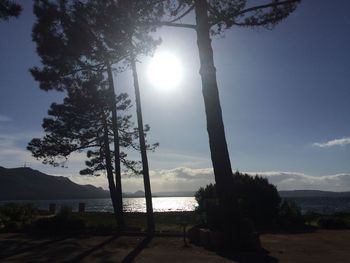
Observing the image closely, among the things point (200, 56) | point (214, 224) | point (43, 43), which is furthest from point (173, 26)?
point (43, 43)

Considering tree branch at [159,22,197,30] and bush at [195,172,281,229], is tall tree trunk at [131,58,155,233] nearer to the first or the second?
bush at [195,172,281,229]

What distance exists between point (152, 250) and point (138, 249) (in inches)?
18.8

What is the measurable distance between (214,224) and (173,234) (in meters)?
3.56

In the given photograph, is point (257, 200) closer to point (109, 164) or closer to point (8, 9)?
point (109, 164)

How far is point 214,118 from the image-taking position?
14.0 meters

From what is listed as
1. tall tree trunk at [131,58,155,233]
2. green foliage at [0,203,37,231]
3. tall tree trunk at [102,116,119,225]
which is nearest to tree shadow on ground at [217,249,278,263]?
tall tree trunk at [131,58,155,233]

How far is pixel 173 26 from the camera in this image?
15.9 m

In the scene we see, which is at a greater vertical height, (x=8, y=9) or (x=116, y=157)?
(x=8, y=9)

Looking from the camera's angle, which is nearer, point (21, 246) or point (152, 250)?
→ point (152, 250)

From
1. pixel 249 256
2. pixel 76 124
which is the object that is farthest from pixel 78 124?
pixel 249 256

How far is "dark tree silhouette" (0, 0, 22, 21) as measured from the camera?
1474cm

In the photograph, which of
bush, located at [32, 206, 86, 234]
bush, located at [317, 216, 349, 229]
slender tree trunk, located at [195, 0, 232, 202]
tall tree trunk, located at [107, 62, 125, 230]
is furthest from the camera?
tall tree trunk, located at [107, 62, 125, 230]

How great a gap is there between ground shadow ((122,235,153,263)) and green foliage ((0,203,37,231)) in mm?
7032

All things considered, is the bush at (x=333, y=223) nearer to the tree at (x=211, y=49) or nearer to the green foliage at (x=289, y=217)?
the green foliage at (x=289, y=217)
